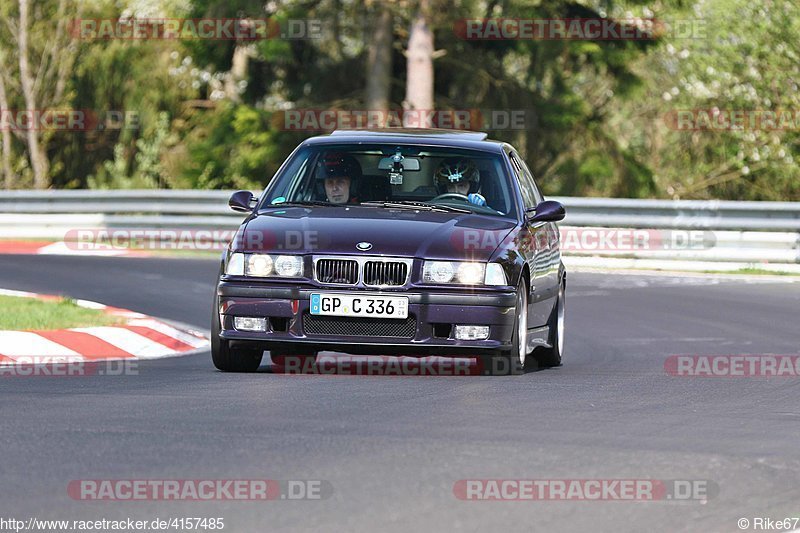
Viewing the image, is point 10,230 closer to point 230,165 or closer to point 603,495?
point 230,165

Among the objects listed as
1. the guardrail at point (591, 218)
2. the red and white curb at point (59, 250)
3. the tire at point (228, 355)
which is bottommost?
the red and white curb at point (59, 250)

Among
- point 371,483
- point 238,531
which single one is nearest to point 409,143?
point 371,483

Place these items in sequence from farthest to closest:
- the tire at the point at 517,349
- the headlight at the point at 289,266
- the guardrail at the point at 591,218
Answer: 1. the guardrail at the point at 591,218
2. the tire at the point at 517,349
3. the headlight at the point at 289,266

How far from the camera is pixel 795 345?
13.7 metres

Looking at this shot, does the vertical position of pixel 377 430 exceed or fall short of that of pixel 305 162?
it falls short

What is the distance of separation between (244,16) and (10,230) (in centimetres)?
657

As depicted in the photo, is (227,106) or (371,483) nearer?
(371,483)

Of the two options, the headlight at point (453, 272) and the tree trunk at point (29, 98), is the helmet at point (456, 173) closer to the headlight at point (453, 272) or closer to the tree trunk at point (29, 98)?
the headlight at point (453, 272)

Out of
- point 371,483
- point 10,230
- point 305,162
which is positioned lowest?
point 10,230

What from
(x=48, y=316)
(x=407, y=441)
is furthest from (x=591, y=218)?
(x=407, y=441)

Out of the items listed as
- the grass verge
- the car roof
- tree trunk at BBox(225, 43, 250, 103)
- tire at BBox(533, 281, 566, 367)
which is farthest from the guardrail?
the car roof

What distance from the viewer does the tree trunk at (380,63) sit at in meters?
30.3

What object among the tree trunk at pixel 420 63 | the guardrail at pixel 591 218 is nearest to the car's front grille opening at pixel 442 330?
the guardrail at pixel 591 218

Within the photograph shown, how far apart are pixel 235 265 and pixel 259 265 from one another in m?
0.18
